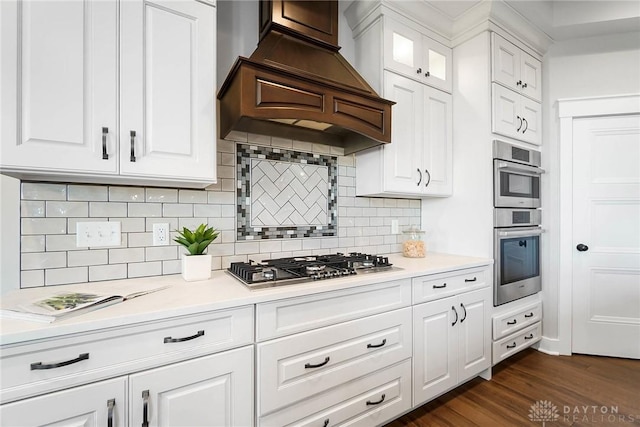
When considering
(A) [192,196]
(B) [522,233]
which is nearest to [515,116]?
(B) [522,233]

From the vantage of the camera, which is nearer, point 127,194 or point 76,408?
→ point 76,408

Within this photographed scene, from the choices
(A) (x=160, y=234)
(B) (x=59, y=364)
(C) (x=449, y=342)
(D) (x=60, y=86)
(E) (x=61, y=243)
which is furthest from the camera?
(C) (x=449, y=342)

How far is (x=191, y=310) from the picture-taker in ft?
3.52

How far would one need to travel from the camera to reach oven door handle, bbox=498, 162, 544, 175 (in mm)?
2293

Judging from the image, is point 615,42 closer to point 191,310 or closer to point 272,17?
point 272,17

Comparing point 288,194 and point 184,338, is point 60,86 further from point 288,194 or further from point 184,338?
point 288,194

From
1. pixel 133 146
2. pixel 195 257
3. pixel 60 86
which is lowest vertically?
pixel 195 257

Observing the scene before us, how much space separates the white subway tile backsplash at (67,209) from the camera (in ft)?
4.42

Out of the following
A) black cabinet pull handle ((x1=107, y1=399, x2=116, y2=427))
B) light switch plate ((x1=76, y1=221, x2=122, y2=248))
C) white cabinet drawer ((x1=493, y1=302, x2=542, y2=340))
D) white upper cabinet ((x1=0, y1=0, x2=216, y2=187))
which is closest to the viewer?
black cabinet pull handle ((x1=107, y1=399, x2=116, y2=427))

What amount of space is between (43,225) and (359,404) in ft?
5.72

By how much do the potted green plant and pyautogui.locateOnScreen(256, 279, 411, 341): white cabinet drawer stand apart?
16.9 inches

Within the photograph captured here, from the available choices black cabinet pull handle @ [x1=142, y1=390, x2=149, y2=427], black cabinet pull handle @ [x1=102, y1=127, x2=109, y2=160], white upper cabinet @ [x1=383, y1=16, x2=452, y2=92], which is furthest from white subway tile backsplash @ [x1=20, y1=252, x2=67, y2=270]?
white upper cabinet @ [x1=383, y1=16, x2=452, y2=92]

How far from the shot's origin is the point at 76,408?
93cm

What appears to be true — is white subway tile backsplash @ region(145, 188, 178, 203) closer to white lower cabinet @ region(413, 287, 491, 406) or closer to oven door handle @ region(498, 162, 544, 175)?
white lower cabinet @ region(413, 287, 491, 406)
